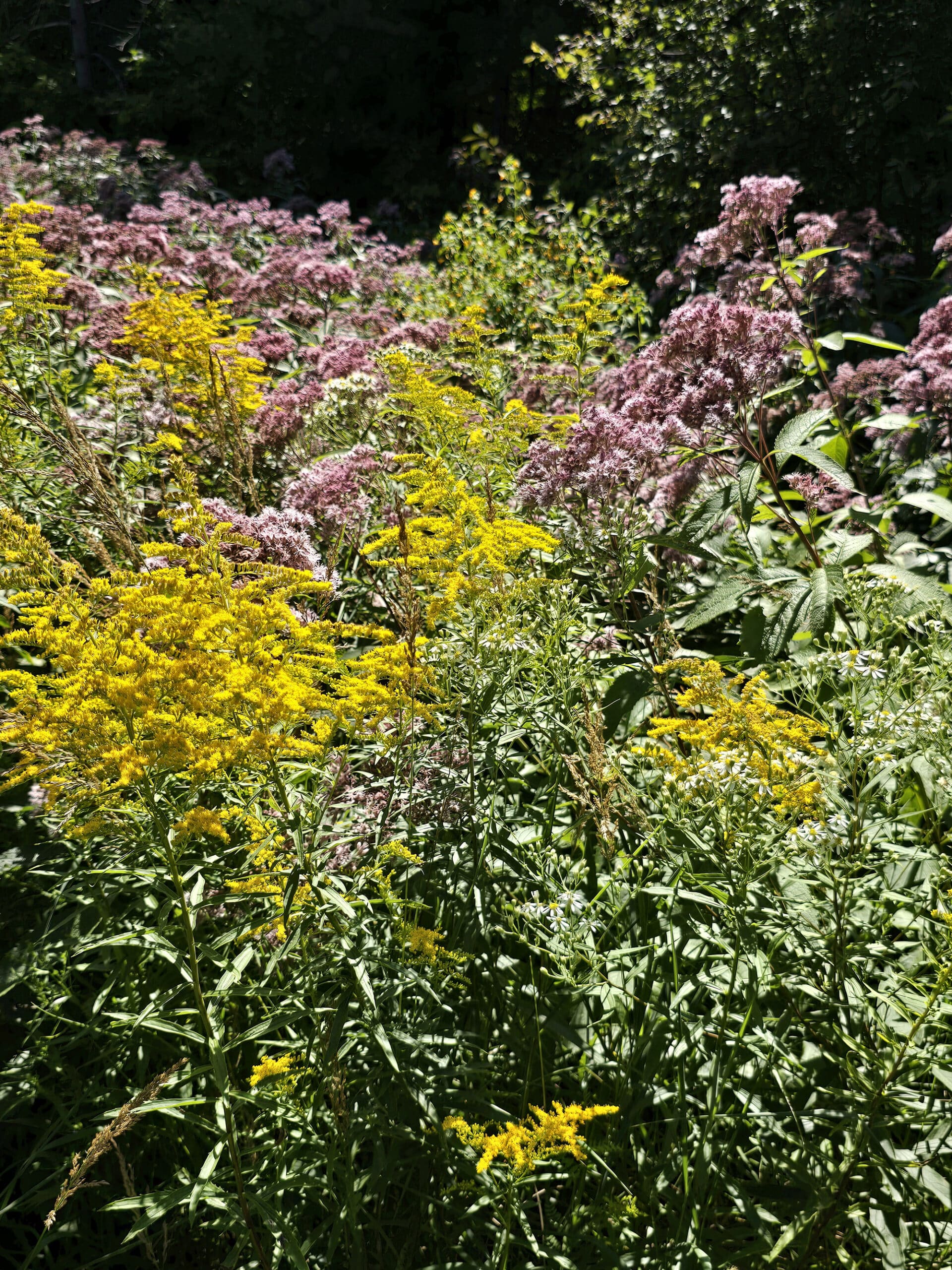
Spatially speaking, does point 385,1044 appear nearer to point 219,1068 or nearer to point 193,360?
point 219,1068

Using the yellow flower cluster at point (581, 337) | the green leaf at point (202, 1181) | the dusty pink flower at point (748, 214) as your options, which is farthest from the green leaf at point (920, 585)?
the green leaf at point (202, 1181)

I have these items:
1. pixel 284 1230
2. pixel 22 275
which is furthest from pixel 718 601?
pixel 22 275

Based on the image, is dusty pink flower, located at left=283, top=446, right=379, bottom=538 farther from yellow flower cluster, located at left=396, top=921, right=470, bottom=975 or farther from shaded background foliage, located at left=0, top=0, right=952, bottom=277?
shaded background foliage, located at left=0, top=0, right=952, bottom=277

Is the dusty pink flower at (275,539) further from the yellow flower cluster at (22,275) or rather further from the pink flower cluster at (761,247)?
the pink flower cluster at (761,247)

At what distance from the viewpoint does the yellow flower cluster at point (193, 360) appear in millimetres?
3586

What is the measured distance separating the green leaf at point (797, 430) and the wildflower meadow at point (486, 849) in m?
0.02

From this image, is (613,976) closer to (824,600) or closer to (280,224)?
(824,600)

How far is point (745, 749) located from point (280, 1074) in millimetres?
1137

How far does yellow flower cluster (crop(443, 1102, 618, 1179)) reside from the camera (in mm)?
1748

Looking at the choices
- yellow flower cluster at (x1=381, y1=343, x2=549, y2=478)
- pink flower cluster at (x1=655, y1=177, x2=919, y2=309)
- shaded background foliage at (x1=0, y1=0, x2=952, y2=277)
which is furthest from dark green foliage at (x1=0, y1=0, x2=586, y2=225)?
yellow flower cluster at (x1=381, y1=343, x2=549, y2=478)

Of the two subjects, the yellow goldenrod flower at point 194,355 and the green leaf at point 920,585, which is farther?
A: the yellow goldenrod flower at point 194,355

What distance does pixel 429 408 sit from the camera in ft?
9.78

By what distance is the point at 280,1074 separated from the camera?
1.97m

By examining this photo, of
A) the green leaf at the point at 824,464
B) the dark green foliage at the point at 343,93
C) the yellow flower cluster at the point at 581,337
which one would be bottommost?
the green leaf at the point at 824,464
